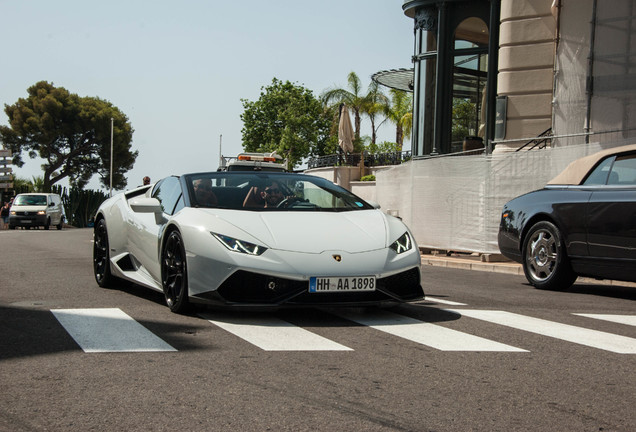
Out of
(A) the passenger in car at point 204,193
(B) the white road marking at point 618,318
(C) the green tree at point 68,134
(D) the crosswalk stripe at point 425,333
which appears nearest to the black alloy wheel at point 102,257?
(A) the passenger in car at point 204,193

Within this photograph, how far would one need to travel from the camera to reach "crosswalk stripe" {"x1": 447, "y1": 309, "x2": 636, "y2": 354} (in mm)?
6070

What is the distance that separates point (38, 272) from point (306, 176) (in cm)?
470

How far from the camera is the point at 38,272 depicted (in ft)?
37.6

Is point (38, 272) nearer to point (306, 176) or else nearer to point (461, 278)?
point (306, 176)

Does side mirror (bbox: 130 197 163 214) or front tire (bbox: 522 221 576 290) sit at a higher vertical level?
side mirror (bbox: 130 197 163 214)

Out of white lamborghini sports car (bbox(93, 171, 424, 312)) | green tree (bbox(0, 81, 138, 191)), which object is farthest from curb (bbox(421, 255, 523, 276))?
green tree (bbox(0, 81, 138, 191))

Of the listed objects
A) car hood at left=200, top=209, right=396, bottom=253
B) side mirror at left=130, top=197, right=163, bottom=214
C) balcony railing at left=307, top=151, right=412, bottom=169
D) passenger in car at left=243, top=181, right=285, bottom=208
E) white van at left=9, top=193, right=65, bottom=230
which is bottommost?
white van at left=9, top=193, right=65, bottom=230

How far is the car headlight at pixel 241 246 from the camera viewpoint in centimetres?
669

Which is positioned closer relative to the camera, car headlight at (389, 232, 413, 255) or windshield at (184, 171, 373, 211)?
car headlight at (389, 232, 413, 255)

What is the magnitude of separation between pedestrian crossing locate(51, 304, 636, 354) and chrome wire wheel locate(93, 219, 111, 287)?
1.95 meters

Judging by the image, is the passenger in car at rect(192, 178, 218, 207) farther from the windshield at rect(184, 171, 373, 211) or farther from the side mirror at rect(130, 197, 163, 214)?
the side mirror at rect(130, 197, 163, 214)

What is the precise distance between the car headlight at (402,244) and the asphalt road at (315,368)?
0.54 metres

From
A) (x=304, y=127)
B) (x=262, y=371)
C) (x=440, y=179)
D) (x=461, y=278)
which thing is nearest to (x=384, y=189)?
(x=440, y=179)

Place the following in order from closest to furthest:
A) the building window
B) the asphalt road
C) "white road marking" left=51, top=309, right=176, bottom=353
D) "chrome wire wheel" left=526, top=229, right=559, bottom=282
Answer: the asphalt road < "white road marking" left=51, top=309, right=176, bottom=353 < "chrome wire wheel" left=526, top=229, right=559, bottom=282 < the building window
